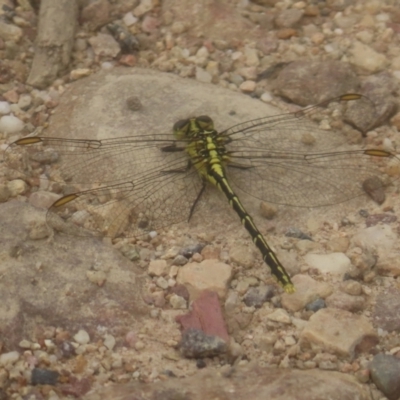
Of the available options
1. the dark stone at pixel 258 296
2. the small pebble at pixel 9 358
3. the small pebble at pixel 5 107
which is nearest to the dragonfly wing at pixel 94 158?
the small pebble at pixel 5 107

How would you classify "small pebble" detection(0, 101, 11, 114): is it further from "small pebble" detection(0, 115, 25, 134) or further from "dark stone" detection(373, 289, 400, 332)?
"dark stone" detection(373, 289, 400, 332)

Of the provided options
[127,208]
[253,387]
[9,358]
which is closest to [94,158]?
[127,208]

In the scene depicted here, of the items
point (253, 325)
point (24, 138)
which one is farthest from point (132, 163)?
point (253, 325)

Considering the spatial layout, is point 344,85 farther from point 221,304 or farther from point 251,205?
point 221,304

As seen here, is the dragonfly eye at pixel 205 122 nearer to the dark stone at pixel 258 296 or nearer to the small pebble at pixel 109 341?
the dark stone at pixel 258 296

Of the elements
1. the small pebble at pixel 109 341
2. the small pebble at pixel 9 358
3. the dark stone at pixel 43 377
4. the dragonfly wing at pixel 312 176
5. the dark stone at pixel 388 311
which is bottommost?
the small pebble at pixel 109 341

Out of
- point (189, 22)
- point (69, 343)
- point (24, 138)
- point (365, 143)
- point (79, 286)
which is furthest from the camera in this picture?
point (189, 22)

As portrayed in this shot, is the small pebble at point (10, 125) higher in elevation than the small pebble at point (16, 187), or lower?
higher
